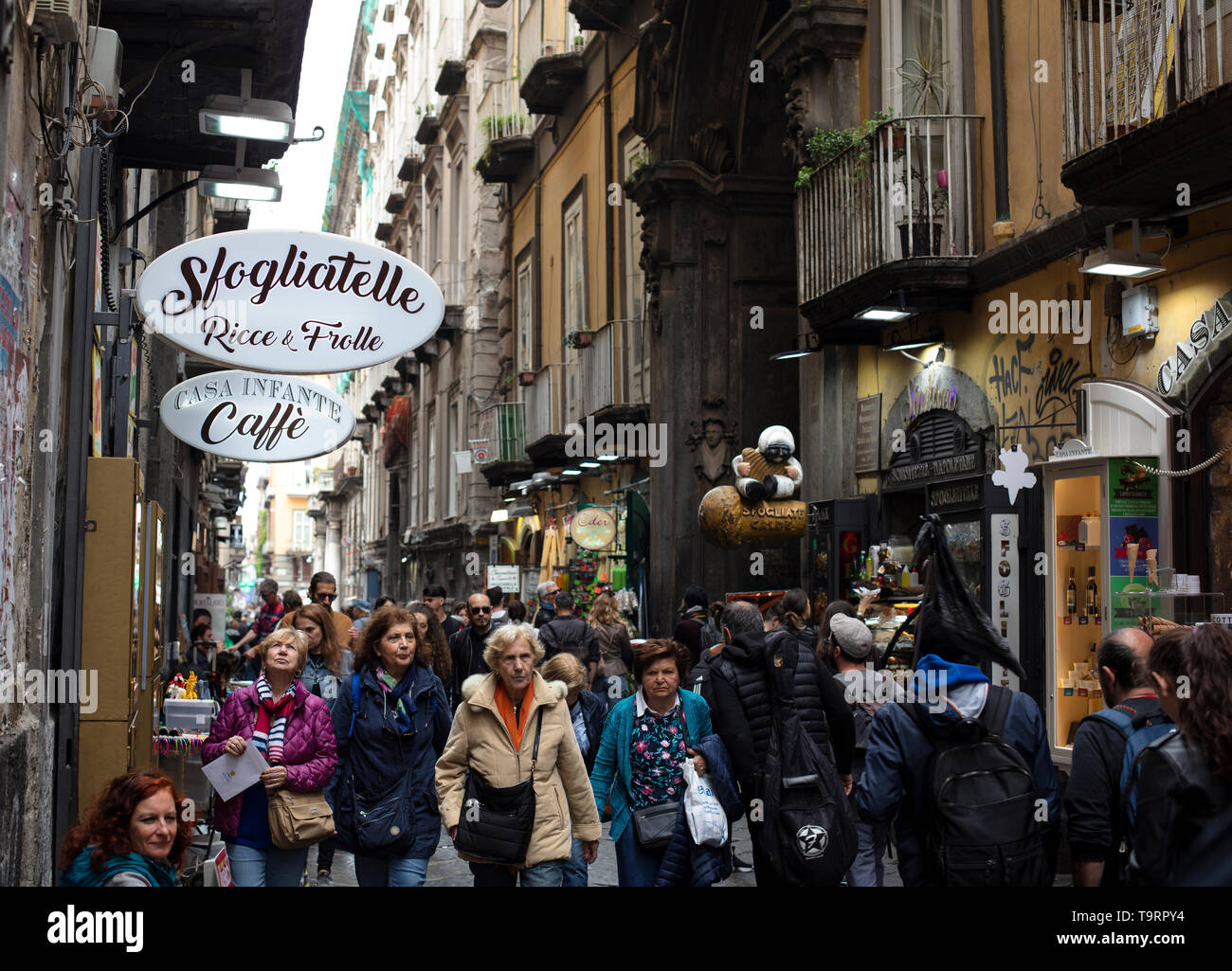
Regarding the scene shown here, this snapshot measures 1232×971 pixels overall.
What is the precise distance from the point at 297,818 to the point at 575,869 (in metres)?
1.27

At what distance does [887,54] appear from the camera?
13.6m

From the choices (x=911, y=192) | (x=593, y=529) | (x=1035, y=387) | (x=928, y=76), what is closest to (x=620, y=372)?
(x=593, y=529)

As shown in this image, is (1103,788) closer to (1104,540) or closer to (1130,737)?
(1130,737)

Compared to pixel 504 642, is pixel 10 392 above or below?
above

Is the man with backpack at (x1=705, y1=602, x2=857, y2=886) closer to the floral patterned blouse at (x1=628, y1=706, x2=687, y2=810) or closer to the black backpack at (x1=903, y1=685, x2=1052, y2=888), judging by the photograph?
the floral patterned blouse at (x1=628, y1=706, x2=687, y2=810)

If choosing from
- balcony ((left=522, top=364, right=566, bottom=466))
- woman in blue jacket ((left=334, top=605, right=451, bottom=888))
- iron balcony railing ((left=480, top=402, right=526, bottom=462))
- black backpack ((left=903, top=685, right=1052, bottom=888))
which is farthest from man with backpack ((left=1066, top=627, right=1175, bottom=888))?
iron balcony railing ((left=480, top=402, right=526, bottom=462))

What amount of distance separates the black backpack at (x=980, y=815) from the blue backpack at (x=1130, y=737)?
1.00 ft

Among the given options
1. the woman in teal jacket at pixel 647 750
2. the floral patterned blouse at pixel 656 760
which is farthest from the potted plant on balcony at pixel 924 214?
the floral patterned blouse at pixel 656 760

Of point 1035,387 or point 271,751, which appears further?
point 1035,387

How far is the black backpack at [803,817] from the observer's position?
5.72 metres

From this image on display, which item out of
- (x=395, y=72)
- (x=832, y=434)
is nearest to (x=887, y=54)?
(x=832, y=434)

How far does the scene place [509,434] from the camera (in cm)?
2730

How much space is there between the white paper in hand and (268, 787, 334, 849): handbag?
0.47 ft

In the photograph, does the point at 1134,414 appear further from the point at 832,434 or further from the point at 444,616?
the point at 444,616
